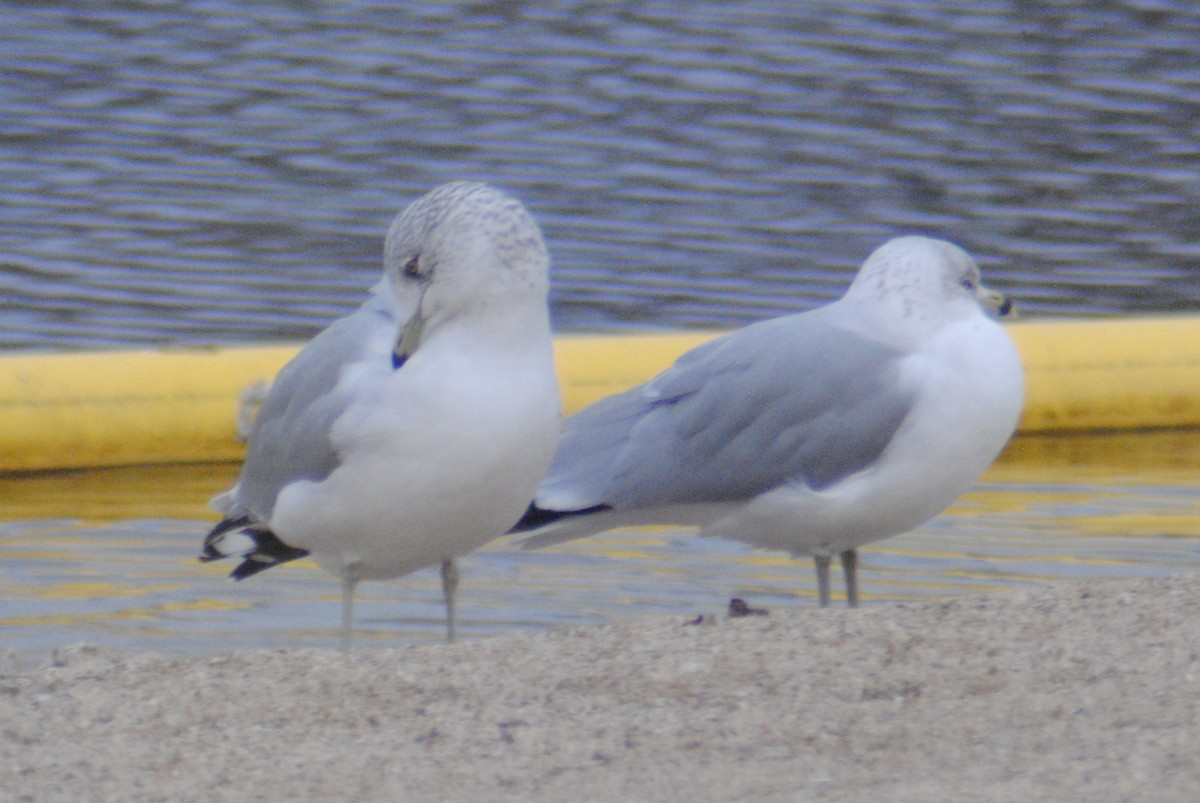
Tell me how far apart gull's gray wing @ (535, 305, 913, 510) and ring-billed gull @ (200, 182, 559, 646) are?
0.64 metres

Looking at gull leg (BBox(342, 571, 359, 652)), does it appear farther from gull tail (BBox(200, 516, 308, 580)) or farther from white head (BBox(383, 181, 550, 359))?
white head (BBox(383, 181, 550, 359))

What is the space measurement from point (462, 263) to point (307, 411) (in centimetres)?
54

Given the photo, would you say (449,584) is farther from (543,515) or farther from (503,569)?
(503,569)

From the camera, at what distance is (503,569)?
5.76m

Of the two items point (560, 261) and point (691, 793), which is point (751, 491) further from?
point (560, 261)

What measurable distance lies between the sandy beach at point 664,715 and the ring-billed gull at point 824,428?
0.48 m

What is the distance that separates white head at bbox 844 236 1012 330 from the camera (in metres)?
4.60

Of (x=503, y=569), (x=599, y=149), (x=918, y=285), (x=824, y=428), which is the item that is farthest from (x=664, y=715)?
(x=599, y=149)

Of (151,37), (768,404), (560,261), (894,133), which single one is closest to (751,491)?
(768,404)

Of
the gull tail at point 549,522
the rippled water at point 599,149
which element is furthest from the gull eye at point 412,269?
the rippled water at point 599,149

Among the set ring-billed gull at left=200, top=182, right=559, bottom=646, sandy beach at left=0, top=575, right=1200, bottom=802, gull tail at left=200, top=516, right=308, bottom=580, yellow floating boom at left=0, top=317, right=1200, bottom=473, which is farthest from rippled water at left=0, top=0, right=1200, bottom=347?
sandy beach at left=0, top=575, right=1200, bottom=802

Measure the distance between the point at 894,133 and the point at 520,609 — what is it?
26.9ft

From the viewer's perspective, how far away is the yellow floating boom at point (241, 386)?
6910 millimetres

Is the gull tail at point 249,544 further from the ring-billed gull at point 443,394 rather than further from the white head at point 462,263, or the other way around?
the white head at point 462,263
